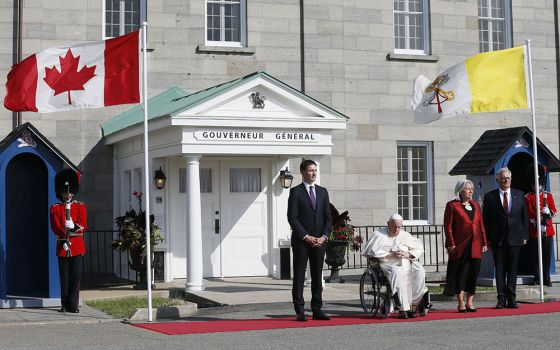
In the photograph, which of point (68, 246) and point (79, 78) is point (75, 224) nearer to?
point (68, 246)

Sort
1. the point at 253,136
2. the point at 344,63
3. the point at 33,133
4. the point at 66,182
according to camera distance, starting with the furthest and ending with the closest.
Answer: the point at 344,63, the point at 253,136, the point at 33,133, the point at 66,182

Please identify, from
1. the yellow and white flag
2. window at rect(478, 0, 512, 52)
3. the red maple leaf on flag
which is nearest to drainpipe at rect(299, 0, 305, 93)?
window at rect(478, 0, 512, 52)

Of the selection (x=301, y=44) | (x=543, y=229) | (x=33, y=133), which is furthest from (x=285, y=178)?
(x=33, y=133)

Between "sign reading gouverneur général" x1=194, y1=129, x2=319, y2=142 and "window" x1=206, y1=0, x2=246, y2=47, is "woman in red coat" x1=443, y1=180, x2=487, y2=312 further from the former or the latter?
"window" x1=206, y1=0, x2=246, y2=47

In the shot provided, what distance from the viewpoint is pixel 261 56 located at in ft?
69.8

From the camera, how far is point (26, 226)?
16.0m

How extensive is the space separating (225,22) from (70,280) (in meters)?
8.50

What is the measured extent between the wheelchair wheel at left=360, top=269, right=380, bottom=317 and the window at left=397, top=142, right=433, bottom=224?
28.6 feet

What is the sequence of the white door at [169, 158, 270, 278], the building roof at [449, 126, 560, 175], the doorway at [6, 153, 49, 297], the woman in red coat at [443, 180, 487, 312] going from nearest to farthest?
the woman in red coat at [443, 180, 487, 312], the doorway at [6, 153, 49, 297], the building roof at [449, 126, 560, 175], the white door at [169, 158, 270, 278]

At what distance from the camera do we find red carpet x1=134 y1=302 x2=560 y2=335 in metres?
12.5

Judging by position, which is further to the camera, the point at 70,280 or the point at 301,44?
the point at 301,44

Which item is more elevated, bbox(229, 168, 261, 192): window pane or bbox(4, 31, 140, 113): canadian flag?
bbox(4, 31, 140, 113): canadian flag

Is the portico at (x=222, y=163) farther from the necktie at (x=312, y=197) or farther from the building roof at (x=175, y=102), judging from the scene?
the necktie at (x=312, y=197)

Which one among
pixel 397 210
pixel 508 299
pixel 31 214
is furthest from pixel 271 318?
pixel 397 210
